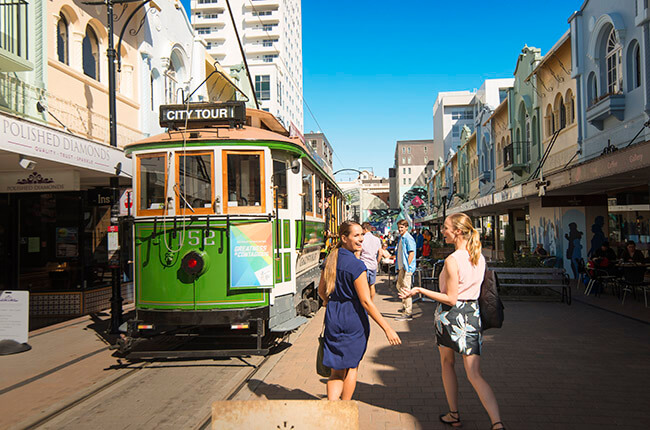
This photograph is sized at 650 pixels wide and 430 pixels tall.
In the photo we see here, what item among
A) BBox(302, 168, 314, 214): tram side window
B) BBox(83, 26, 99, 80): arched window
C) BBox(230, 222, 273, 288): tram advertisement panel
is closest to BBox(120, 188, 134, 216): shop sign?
BBox(230, 222, 273, 288): tram advertisement panel

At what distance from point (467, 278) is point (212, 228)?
3.68m

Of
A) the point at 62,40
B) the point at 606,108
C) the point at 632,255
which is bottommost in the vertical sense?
the point at 632,255

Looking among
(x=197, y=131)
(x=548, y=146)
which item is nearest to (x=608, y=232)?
(x=548, y=146)

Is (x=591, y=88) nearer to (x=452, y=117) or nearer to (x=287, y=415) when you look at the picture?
(x=287, y=415)

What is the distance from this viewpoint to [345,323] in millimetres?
3826

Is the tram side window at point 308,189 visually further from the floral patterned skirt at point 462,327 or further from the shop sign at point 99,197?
the shop sign at point 99,197

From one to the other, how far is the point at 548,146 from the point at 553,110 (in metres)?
1.32

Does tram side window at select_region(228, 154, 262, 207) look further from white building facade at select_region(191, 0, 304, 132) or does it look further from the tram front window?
white building facade at select_region(191, 0, 304, 132)

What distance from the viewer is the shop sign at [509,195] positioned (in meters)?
15.1

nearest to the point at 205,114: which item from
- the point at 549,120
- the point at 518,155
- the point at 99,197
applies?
the point at 99,197

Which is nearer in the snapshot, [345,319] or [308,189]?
[345,319]

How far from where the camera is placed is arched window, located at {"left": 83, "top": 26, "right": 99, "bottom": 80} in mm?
12805

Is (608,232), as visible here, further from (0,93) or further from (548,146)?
(0,93)

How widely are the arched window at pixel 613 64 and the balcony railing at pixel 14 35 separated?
13.9 meters
